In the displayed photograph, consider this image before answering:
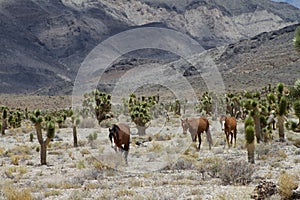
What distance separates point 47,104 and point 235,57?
73.3 m

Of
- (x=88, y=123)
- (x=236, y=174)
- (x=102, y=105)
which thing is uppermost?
(x=102, y=105)

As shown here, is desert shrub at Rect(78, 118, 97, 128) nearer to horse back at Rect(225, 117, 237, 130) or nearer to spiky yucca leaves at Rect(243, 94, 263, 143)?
horse back at Rect(225, 117, 237, 130)

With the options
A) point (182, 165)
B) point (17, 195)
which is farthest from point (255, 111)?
point (17, 195)

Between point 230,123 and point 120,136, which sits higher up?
point 230,123

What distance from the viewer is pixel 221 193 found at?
34.5 feet

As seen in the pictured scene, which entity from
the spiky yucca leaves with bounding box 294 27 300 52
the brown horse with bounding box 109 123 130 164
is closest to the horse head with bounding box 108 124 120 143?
the brown horse with bounding box 109 123 130 164

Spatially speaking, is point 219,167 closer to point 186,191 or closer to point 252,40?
point 186,191

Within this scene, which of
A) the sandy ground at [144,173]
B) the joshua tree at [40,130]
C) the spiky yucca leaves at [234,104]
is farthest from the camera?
the spiky yucca leaves at [234,104]

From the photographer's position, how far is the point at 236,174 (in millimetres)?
12305

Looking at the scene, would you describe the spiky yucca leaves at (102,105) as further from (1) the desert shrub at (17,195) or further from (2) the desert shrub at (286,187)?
(2) the desert shrub at (286,187)

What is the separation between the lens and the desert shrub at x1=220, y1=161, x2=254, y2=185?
12.2 m

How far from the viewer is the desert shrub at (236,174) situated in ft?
39.9

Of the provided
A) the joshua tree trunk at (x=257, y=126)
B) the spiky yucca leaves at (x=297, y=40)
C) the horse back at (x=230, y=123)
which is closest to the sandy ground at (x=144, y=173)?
the joshua tree trunk at (x=257, y=126)

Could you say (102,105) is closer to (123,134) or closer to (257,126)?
(257,126)
